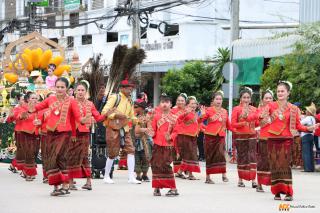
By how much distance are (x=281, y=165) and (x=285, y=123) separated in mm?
653

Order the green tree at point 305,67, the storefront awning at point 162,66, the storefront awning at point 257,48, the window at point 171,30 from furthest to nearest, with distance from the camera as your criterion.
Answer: the window at point 171,30 → the storefront awning at point 162,66 → the storefront awning at point 257,48 → the green tree at point 305,67

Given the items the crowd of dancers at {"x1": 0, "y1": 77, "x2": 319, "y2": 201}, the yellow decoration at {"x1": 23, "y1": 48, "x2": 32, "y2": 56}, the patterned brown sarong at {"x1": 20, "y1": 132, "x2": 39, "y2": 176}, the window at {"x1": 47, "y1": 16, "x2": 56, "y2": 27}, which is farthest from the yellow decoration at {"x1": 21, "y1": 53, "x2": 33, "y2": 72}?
the window at {"x1": 47, "y1": 16, "x2": 56, "y2": 27}

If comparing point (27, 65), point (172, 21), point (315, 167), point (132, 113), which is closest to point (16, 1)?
point (172, 21)

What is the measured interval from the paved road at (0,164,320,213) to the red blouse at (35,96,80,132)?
1.13m

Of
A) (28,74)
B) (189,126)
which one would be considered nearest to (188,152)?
(189,126)

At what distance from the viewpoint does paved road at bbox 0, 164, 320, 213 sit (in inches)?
486

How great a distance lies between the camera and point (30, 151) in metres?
18.2

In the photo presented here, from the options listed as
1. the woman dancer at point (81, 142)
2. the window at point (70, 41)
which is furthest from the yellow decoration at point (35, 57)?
the window at point (70, 41)

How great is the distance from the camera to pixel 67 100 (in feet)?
47.1

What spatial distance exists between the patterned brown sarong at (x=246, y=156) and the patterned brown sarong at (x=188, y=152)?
193cm

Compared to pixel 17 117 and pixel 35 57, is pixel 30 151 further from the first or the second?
pixel 35 57

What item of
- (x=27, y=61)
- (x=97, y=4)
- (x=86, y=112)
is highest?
(x=97, y=4)

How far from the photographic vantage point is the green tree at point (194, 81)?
121 feet

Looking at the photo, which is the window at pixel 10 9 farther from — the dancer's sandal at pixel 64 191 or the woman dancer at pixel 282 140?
the woman dancer at pixel 282 140
